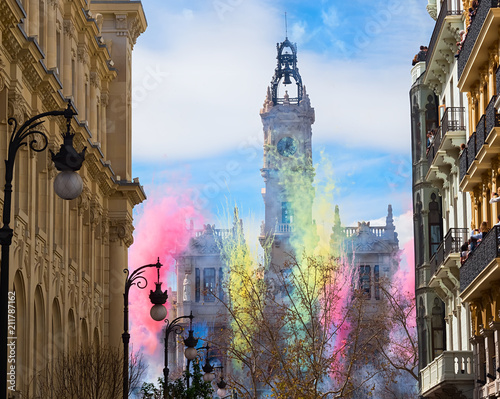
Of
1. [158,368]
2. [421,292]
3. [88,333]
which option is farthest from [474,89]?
[158,368]

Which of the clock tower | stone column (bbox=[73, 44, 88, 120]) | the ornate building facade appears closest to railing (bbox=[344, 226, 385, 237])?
the clock tower

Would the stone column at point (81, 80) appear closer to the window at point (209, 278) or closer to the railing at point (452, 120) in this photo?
the railing at point (452, 120)

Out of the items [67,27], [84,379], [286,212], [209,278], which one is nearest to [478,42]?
[84,379]

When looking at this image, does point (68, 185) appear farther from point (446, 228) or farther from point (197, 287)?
point (197, 287)

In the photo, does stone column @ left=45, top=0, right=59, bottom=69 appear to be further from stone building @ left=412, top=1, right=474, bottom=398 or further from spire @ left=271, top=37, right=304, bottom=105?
spire @ left=271, top=37, right=304, bottom=105

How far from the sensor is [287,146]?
373 feet

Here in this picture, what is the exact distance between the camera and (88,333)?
49250 mm

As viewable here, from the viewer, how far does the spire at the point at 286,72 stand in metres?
115

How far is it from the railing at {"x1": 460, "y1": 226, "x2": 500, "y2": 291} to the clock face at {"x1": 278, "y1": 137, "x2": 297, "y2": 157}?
76.0 m

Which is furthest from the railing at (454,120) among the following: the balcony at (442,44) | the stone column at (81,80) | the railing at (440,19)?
the stone column at (81,80)

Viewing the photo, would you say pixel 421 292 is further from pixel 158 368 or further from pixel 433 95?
pixel 158 368

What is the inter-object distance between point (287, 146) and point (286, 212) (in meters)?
6.38

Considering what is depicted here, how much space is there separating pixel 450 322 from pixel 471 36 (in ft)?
49.2

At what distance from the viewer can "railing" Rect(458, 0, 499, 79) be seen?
33128 millimetres
